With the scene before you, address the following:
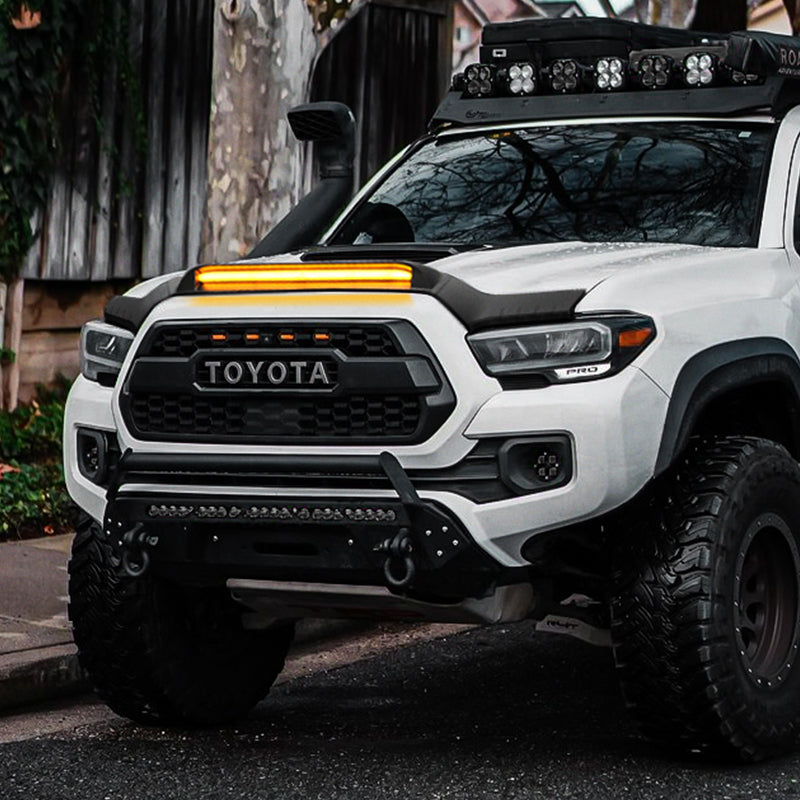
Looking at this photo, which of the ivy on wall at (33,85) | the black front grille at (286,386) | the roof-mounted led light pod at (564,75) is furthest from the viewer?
the ivy on wall at (33,85)

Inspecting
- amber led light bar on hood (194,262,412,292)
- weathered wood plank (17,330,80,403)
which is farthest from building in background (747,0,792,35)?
amber led light bar on hood (194,262,412,292)

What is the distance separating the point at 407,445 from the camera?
218 inches

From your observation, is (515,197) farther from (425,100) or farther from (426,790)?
(425,100)

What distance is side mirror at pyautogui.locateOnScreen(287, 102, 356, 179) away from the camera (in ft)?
23.3

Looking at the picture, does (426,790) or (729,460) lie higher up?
(729,460)

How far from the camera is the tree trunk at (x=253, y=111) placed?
8984 mm

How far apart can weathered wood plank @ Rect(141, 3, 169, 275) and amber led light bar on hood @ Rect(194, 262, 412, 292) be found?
6247 millimetres

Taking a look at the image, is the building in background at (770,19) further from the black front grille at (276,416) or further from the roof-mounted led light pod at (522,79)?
the black front grille at (276,416)

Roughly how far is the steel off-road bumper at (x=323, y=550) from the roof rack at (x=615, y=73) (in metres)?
1.97

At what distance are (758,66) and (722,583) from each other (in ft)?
6.42

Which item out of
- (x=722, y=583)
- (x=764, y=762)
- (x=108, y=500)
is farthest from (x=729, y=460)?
(x=108, y=500)

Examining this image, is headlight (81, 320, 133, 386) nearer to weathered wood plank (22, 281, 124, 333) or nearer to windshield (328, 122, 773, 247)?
windshield (328, 122, 773, 247)

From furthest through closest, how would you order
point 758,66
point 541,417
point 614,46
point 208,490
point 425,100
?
1. point 425,100
2. point 614,46
3. point 758,66
4. point 208,490
5. point 541,417

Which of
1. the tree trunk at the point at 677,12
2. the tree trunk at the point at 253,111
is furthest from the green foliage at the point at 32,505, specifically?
the tree trunk at the point at 677,12
